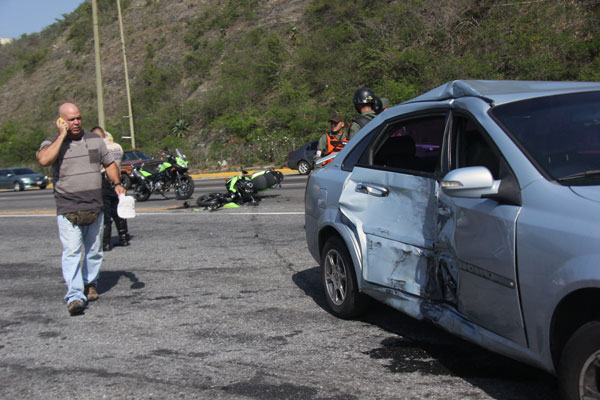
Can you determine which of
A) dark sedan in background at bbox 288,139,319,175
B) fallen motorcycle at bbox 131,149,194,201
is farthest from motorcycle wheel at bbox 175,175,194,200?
dark sedan in background at bbox 288,139,319,175

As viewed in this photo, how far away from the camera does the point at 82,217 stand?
599 cm

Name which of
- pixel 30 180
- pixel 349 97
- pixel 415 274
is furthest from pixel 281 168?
pixel 415 274

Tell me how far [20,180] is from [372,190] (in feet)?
112

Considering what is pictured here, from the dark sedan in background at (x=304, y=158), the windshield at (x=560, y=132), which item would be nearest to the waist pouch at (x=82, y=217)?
the windshield at (x=560, y=132)

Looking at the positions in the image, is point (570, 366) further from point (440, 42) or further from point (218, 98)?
point (218, 98)

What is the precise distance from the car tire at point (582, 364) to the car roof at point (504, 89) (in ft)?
5.13

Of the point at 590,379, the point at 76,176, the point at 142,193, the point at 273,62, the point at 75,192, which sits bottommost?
the point at 142,193

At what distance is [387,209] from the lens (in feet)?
15.2

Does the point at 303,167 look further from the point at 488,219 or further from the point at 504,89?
the point at 488,219

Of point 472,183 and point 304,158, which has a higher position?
point 472,183

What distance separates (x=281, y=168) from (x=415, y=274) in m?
28.0

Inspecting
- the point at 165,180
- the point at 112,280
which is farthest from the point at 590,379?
the point at 165,180

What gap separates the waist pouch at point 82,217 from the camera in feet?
19.5

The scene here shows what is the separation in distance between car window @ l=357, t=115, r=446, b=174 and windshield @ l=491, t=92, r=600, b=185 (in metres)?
0.62
